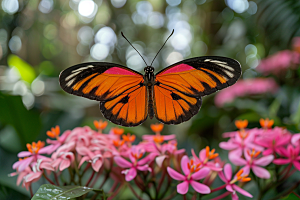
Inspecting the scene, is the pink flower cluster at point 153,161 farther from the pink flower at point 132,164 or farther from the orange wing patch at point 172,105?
the orange wing patch at point 172,105

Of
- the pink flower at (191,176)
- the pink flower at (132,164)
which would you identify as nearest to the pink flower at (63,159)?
the pink flower at (132,164)

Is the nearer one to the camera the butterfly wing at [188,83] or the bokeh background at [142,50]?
the butterfly wing at [188,83]

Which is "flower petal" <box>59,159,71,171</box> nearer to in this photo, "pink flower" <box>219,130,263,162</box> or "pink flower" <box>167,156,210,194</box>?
"pink flower" <box>167,156,210,194</box>

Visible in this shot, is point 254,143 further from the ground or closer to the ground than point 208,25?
closer to the ground

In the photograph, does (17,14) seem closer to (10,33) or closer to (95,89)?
(10,33)

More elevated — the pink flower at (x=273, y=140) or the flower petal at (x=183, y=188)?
the pink flower at (x=273, y=140)

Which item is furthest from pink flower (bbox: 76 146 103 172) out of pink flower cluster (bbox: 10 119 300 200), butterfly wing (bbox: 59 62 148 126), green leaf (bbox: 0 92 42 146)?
green leaf (bbox: 0 92 42 146)

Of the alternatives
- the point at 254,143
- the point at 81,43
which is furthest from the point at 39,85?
the point at 81,43
